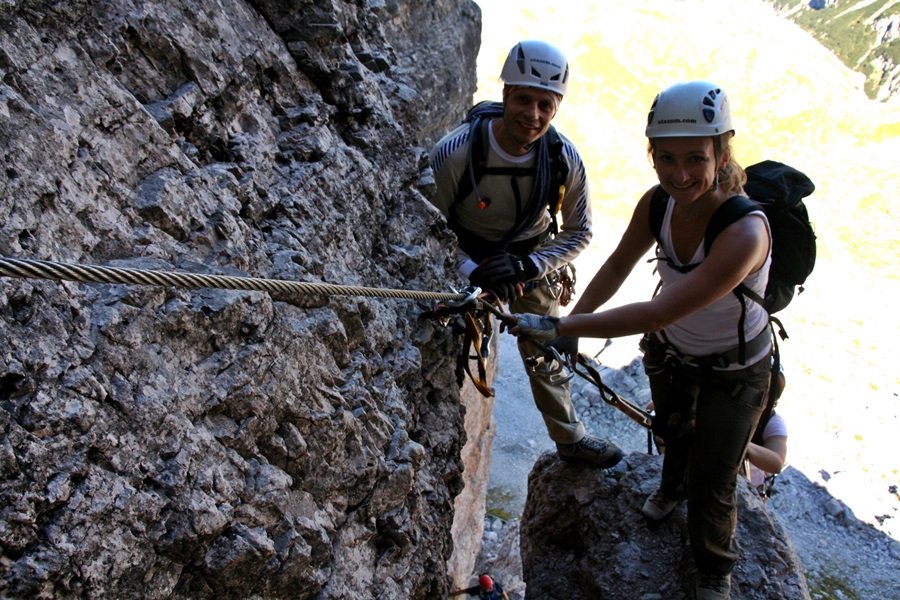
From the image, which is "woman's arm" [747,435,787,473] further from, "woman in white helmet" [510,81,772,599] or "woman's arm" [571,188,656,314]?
"woman's arm" [571,188,656,314]

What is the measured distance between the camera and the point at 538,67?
480cm

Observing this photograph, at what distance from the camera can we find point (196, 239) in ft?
10.8

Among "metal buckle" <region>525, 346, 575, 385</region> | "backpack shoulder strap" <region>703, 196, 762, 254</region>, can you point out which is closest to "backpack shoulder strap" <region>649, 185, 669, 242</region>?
"backpack shoulder strap" <region>703, 196, 762, 254</region>

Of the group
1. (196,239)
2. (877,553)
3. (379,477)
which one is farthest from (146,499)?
(877,553)

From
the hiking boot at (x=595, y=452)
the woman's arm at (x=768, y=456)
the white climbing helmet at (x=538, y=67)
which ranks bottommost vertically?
the woman's arm at (x=768, y=456)

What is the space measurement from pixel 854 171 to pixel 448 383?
40451 millimetres

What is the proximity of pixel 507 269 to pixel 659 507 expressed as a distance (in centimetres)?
227

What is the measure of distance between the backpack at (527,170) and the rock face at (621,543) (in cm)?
239

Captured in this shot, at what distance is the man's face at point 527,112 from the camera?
4.78 meters

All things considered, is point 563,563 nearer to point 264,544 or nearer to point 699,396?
point 699,396

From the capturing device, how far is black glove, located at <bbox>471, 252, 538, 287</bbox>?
514 centimetres

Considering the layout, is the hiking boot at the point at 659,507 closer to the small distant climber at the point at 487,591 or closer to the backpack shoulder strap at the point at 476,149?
the backpack shoulder strap at the point at 476,149

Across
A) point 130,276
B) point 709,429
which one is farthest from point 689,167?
point 130,276

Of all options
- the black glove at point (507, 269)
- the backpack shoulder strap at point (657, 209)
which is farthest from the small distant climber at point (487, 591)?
the backpack shoulder strap at point (657, 209)
